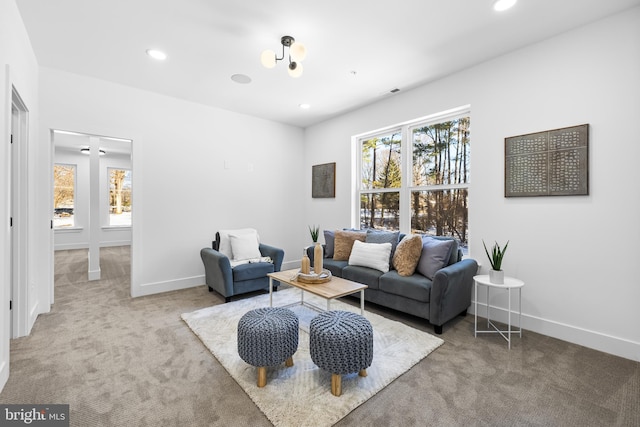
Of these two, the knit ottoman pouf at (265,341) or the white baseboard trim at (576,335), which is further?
the white baseboard trim at (576,335)

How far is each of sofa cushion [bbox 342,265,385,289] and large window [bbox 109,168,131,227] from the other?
24.5 feet

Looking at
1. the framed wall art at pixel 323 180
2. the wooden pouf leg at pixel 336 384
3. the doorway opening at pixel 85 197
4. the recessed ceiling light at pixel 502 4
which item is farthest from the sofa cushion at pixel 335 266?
the doorway opening at pixel 85 197

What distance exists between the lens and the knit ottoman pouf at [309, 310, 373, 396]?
1788 millimetres

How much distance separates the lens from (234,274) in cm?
350

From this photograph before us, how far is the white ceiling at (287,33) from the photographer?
2.23 meters

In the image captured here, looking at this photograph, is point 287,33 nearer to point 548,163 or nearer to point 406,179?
point 406,179

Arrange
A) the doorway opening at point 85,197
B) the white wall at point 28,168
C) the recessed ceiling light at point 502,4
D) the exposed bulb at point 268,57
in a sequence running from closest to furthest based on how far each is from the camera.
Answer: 1. the white wall at point 28,168
2. the recessed ceiling light at point 502,4
3. the exposed bulb at point 268,57
4. the doorway opening at point 85,197

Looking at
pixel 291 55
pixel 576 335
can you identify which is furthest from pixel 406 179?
pixel 576 335

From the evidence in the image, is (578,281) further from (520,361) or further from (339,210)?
(339,210)

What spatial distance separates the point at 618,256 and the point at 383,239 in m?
2.06

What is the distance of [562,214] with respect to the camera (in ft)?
8.42

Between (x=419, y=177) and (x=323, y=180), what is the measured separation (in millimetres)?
1767

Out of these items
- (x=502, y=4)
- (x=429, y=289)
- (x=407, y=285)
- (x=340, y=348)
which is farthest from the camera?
(x=407, y=285)

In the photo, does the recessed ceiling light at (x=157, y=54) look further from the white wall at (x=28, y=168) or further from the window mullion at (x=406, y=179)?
the window mullion at (x=406, y=179)
